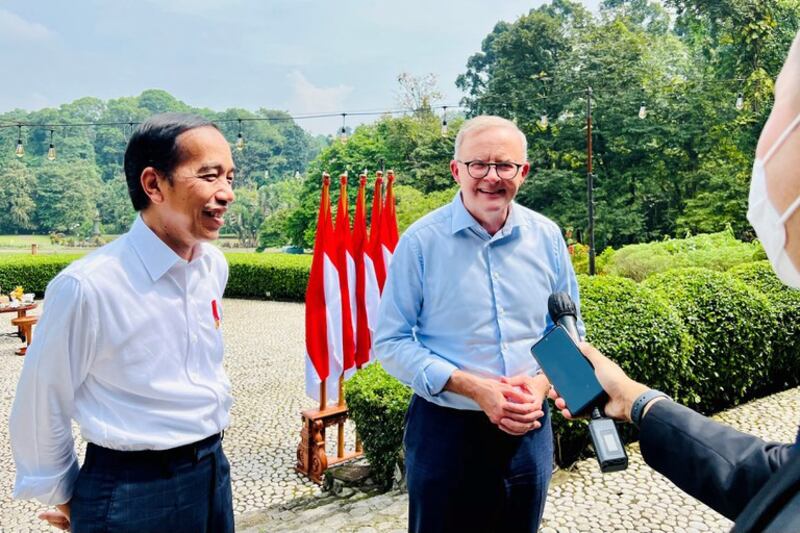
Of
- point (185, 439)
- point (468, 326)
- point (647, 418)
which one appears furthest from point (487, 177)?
point (185, 439)

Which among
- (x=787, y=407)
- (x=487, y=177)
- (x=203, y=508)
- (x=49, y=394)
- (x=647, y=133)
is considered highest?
(x=647, y=133)

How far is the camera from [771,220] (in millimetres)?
748

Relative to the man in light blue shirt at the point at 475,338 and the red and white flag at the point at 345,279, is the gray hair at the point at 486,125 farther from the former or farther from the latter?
the red and white flag at the point at 345,279

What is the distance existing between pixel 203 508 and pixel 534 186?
2193 centimetres

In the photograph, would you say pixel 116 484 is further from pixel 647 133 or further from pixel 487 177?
pixel 647 133

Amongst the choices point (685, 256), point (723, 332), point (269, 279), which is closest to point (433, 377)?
point (723, 332)

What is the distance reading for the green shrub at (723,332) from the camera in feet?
14.6

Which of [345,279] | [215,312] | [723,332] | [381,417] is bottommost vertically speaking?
[381,417]

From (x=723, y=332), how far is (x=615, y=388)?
3.79m

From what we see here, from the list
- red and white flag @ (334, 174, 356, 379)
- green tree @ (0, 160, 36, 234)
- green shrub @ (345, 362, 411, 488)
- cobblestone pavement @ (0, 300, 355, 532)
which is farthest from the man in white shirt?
green tree @ (0, 160, 36, 234)

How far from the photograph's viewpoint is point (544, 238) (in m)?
2.07

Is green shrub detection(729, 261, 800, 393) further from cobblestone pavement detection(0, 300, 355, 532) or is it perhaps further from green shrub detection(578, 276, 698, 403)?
cobblestone pavement detection(0, 300, 355, 532)

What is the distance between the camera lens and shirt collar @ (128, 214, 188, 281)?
1509mm

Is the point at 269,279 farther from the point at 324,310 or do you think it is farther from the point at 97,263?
the point at 97,263
